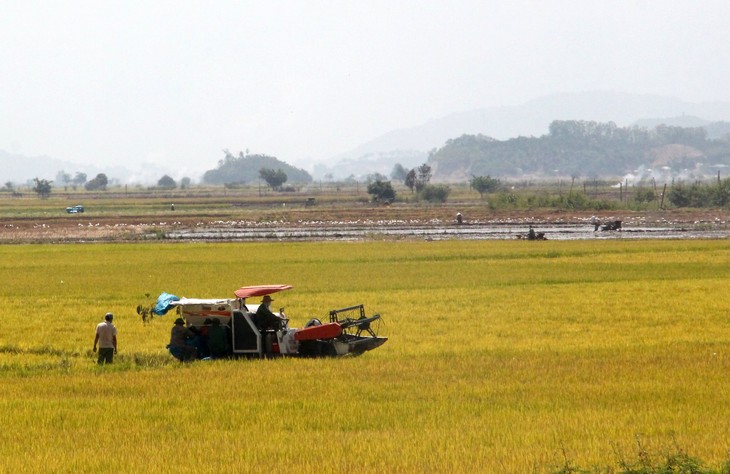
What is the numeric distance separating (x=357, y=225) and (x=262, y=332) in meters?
51.6

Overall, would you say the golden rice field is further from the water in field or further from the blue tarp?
the water in field

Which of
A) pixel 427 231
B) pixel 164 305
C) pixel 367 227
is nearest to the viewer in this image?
pixel 164 305

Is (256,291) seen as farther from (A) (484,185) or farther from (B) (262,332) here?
(A) (484,185)

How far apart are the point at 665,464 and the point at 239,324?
948cm

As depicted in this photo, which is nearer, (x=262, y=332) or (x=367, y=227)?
(x=262, y=332)

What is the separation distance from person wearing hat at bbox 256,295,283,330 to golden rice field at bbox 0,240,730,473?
93 cm

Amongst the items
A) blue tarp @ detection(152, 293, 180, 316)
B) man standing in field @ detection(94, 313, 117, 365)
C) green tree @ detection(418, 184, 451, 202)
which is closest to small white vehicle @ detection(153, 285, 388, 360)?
blue tarp @ detection(152, 293, 180, 316)

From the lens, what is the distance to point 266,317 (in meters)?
17.5

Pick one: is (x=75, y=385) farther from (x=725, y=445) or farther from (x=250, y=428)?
(x=725, y=445)

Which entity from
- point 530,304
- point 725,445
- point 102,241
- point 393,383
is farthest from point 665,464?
point 102,241

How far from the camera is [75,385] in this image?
15.3 metres

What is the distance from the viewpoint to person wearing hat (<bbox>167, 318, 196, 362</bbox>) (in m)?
17.6

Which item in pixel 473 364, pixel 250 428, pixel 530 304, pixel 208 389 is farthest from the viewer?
pixel 530 304

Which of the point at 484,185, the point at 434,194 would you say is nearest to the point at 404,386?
the point at 434,194
